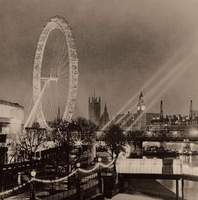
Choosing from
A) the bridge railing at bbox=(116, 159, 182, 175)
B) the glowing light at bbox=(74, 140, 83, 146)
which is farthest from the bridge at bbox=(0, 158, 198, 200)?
the glowing light at bbox=(74, 140, 83, 146)

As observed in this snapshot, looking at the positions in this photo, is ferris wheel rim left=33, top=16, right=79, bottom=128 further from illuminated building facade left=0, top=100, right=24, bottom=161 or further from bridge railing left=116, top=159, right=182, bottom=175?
illuminated building facade left=0, top=100, right=24, bottom=161

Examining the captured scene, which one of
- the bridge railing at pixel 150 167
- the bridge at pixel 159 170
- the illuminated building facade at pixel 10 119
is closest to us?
the bridge at pixel 159 170

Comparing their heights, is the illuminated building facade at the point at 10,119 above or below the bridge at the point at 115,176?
above

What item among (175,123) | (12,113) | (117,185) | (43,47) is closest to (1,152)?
(117,185)

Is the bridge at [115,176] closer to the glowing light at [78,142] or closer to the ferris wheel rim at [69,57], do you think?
the ferris wheel rim at [69,57]

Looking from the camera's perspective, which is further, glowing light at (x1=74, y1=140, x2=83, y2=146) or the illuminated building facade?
glowing light at (x1=74, y1=140, x2=83, y2=146)

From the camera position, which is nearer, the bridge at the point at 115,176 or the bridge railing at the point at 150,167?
the bridge at the point at 115,176

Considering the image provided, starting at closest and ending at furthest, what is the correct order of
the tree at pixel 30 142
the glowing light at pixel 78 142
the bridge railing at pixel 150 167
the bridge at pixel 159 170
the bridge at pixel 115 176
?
the bridge at pixel 115 176 < the bridge at pixel 159 170 < the bridge railing at pixel 150 167 < the tree at pixel 30 142 < the glowing light at pixel 78 142

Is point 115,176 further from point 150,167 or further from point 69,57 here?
point 69,57

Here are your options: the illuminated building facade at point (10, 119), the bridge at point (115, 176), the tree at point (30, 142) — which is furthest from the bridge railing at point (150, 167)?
the illuminated building facade at point (10, 119)

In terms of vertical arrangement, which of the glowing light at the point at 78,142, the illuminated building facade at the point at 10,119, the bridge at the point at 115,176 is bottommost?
the bridge at the point at 115,176
